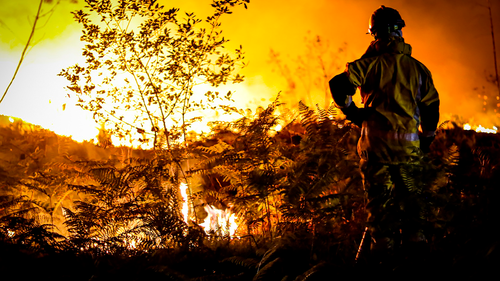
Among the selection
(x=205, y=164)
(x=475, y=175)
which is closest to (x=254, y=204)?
(x=205, y=164)

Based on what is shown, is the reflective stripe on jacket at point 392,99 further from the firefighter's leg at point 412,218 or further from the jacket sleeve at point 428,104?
the firefighter's leg at point 412,218

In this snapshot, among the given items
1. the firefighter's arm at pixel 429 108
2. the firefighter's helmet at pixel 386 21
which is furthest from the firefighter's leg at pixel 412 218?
the firefighter's helmet at pixel 386 21

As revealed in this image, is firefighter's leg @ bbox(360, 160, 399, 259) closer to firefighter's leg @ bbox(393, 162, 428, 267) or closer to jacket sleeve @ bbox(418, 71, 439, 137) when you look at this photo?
firefighter's leg @ bbox(393, 162, 428, 267)

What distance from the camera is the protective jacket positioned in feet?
9.96

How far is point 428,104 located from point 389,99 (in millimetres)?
437

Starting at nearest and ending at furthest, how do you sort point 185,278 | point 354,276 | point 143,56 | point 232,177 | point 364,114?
1. point 354,276
2. point 185,278
3. point 364,114
4. point 232,177
5. point 143,56

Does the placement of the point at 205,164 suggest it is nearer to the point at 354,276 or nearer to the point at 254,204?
the point at 254,204

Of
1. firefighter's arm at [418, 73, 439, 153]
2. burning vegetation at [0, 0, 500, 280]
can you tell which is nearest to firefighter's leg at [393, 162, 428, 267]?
burning vegetation at [0, 0, 500, 280]

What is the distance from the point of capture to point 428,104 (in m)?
3.19

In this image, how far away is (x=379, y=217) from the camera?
7.83ft

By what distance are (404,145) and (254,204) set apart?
1.97 meters

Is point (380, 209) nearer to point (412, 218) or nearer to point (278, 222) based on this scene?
point (412, 218)

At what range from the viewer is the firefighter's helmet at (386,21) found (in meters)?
3.10

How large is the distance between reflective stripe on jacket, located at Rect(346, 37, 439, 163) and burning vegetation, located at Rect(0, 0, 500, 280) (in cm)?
30
